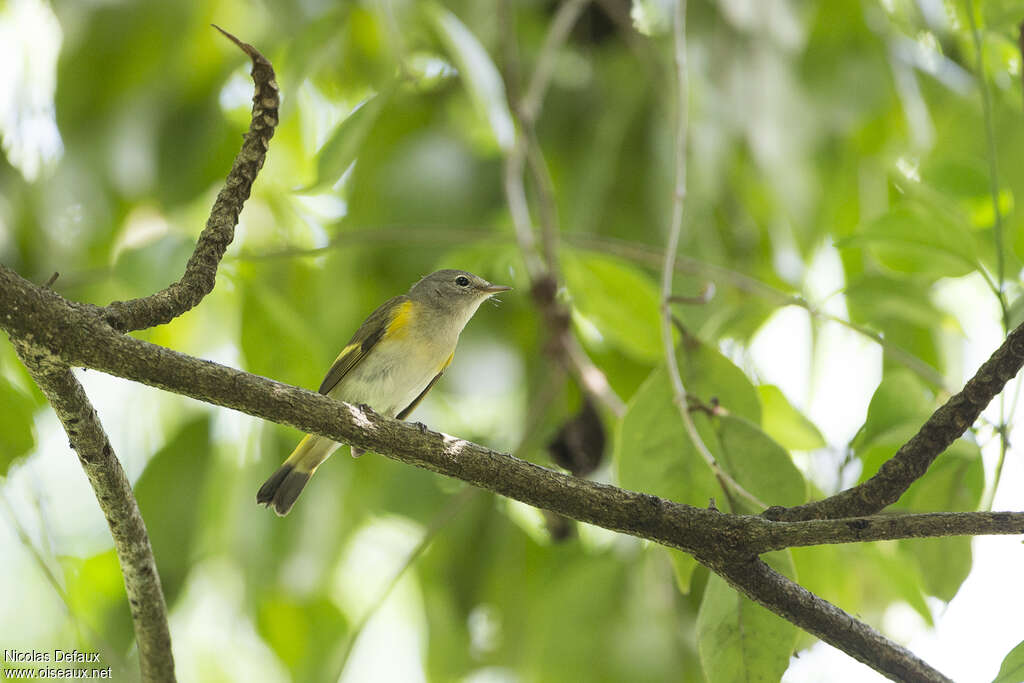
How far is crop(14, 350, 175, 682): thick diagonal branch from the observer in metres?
1.22

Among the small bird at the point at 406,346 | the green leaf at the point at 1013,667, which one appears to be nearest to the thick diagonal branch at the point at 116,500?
the green leaf at the point at 1013,667

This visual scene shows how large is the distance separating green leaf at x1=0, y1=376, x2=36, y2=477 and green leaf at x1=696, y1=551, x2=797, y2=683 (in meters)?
1.22

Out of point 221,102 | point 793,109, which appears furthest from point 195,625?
point 793,109

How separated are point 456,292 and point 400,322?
0.76ft

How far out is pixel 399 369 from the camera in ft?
10.2

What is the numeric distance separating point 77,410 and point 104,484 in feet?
0.46

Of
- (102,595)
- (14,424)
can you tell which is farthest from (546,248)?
(102,595)

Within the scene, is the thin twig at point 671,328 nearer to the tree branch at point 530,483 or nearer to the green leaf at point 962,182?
the tree branch at point 530,483

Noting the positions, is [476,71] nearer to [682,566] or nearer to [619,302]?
[619,302]

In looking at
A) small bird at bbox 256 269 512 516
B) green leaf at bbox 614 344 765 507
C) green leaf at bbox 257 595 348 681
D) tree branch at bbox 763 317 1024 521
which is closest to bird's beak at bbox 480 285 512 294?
small bird at bbox 256 269 512 516

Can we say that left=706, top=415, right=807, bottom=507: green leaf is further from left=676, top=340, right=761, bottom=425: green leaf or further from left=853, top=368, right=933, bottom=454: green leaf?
left=853, top=368, right=933, bottom=454: green leaf

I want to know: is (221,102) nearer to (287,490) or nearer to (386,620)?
(287,490)

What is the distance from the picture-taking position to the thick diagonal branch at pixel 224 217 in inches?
51.6

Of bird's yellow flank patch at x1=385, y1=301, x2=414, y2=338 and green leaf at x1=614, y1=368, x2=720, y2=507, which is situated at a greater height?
bird's yellow flank patch at x1=385, y1=301, x2=414, y2=338
